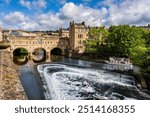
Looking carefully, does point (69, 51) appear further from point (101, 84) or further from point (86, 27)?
point (101, 84)

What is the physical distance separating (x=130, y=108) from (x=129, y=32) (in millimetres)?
26672

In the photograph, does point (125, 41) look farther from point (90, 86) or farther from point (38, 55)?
point (38, 55)

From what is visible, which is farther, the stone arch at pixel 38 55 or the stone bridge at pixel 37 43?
the stone bridge at pixel 37 43

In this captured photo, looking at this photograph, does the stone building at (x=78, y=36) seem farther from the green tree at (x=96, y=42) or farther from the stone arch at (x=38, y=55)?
the green tree at (x=96, y=42)

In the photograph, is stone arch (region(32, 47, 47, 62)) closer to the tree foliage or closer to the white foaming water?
the tree foliage

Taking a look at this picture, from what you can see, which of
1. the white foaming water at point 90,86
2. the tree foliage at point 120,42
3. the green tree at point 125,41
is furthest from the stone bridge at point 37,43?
the white foaming water at point 90,86

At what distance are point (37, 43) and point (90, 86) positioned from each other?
3031 cm

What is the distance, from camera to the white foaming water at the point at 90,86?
50.0ft

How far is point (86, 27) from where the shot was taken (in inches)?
1892

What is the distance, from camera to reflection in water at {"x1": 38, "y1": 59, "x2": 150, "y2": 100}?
50.0 ft

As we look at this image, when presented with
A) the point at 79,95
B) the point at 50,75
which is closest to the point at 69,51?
the point at 50,75

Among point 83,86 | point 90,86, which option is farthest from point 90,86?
point 83,86

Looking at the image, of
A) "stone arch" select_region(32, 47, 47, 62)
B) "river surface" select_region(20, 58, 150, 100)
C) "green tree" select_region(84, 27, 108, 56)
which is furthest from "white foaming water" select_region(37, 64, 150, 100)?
"stone arch" select_region(32, 47, 47, 62)

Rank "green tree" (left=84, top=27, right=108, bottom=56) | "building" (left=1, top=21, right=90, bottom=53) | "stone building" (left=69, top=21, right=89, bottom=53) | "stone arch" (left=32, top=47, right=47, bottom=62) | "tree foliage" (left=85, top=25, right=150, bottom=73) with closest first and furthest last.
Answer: "tree foliage" (left=85, top=25, right=150, bottom=73), "green tree" (left=84, top=27, right=108, bottom=56), "stone arch" (left=32, top=47, right=47, bottom=62), "building" (left=1, top=21, right=90, bottom=53), "stone building" (left=69, top=21, right=89, bottom=53)
